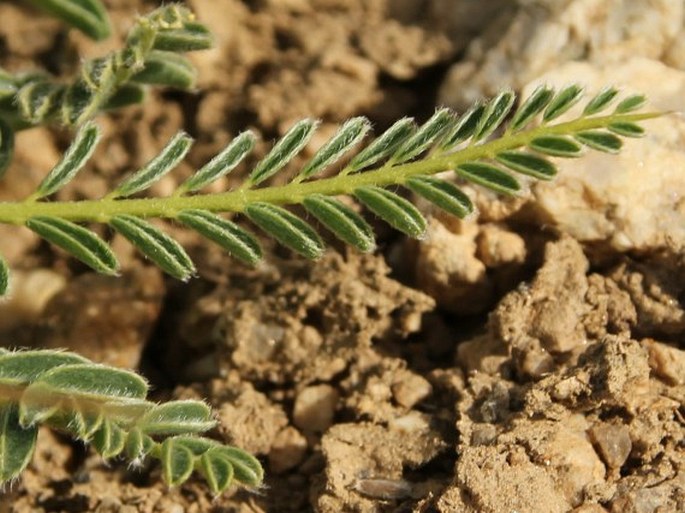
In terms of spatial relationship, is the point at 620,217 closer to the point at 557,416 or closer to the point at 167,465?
the point at 557,416

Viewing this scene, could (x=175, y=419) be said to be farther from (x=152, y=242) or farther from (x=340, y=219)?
(x=340, y=219)

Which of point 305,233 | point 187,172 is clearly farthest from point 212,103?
point 305,233

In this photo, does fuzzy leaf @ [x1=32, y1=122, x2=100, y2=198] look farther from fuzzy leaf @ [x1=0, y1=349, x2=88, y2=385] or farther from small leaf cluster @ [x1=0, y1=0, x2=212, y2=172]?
fuzzy leaf @ [x1=0, y1=349, x2=88, y2=385]

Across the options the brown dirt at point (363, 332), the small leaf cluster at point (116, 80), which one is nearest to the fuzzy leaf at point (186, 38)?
the small leaf cluster at point (116, 80)

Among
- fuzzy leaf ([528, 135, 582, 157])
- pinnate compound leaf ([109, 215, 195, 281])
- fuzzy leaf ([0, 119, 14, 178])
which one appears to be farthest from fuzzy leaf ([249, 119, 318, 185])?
fuzzy leaf ([0, 119, 14, 178])

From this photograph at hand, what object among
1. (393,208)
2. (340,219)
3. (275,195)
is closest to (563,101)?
(393,208)
